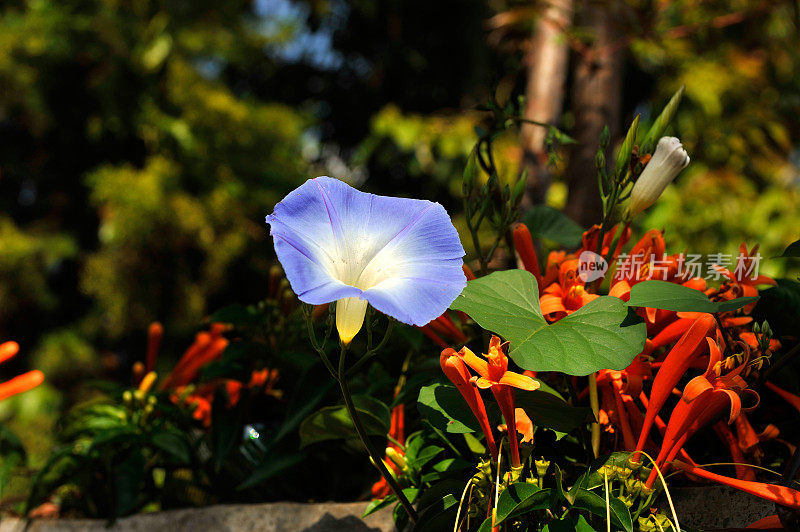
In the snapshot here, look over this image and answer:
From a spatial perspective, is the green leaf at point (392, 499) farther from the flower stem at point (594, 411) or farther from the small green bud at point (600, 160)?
the small green bud at point (600, 160)

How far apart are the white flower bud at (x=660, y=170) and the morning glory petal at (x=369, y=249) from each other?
0.50 feet

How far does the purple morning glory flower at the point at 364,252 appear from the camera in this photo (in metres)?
0.33

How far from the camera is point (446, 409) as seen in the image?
0.40 m

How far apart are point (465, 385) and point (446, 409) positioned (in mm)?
39

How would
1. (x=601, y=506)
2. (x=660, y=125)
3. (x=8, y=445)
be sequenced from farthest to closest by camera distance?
(x=8, y=445) → (x=660, y=125) → (x=601, y=506)

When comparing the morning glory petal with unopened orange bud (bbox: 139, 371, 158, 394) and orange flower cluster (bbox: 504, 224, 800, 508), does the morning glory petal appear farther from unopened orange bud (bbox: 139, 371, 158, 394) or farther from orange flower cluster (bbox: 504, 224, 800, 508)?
unopened orange bud (bbox: 139, 371, 158, 394)

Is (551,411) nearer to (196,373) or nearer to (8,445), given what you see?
(196,373)

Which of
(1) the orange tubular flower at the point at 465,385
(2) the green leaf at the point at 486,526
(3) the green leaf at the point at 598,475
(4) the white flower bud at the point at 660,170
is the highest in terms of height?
(4) the white flower bud at the point at 660,170

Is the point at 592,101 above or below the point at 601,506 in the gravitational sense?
above

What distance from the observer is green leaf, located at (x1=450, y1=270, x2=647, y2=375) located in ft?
1.15

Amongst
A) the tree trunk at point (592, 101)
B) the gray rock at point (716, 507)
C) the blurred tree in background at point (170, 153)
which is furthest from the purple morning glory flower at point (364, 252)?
the blurred tree in background at point (170, 153)

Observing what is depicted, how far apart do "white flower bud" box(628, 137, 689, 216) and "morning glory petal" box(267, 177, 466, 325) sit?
15 cm

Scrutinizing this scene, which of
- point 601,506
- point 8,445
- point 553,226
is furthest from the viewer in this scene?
point 8,445

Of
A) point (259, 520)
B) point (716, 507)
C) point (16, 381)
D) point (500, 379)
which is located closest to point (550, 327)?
point (500, 379)
